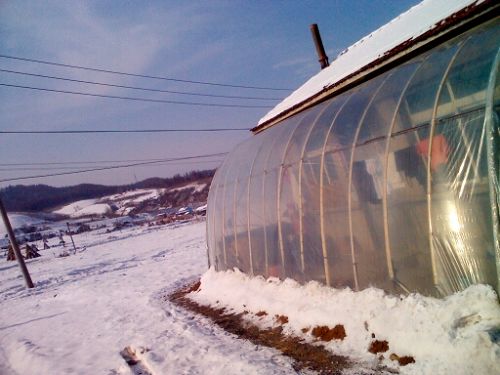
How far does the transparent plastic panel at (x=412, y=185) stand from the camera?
5391 millimetres

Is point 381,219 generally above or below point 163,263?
above

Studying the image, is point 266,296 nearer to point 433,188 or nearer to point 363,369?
point 363,369

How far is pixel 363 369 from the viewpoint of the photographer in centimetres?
490

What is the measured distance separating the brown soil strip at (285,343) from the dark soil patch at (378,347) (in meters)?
0.40

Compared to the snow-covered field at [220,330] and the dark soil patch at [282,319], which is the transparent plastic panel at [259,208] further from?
the dark soil patch at [282,319]

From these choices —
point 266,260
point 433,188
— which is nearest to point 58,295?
point 266,260

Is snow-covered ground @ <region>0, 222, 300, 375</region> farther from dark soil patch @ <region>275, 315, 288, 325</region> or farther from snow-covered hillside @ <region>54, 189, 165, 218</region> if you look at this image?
snow-covered hillside @ <region>54, 189, 165, 218</region>

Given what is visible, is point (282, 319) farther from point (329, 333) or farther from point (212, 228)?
point (212, 228)

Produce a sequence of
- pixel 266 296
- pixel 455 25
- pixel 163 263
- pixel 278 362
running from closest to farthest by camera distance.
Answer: pixel 278 362, pixel 455 25, pixel 266 296, pixel 163 263

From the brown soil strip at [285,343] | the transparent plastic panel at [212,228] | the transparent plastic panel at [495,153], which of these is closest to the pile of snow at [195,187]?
the transparent plastic panel at [212,228]

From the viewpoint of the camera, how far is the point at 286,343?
630 cm

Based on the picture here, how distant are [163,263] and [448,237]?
16659 mm

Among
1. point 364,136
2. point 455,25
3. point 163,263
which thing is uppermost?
point 455,25

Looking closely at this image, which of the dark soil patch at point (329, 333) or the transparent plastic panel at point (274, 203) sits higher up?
the transparent plastic panel at point (274, 203)
